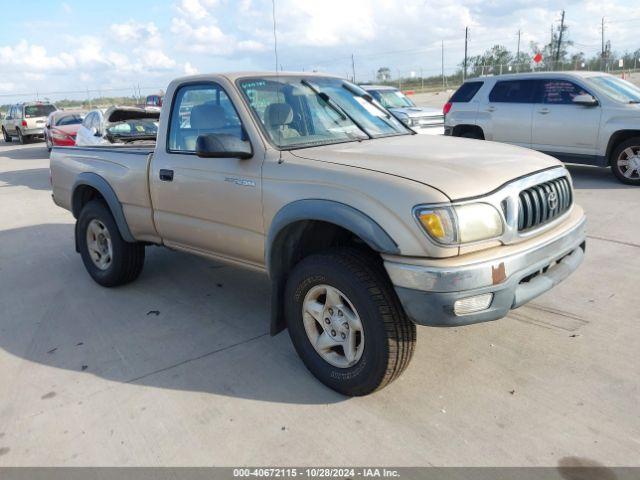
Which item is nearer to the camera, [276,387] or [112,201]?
[276,387]

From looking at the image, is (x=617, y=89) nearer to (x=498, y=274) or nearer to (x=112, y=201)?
(x=498, y=274)

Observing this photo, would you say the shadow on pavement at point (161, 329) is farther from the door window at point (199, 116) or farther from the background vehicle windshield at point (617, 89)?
the background vehicle windshield at point (617, 89)

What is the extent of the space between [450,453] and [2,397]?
2742 mm

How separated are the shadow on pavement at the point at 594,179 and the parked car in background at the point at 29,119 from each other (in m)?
21.4

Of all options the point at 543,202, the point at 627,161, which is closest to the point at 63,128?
the point at 627,161

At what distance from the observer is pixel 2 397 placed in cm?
338

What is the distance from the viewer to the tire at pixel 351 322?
113 inches

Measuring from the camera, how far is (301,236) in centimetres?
337

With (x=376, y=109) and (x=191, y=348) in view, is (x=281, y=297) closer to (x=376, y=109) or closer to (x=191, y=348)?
(x=191, y=348)

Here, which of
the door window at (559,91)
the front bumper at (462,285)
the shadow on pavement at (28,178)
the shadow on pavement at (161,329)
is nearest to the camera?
the front bumper at (462,285)

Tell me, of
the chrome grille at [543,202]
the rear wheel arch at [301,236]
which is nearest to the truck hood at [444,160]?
the chrome grille at [543,202]

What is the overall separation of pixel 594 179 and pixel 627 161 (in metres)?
0.72

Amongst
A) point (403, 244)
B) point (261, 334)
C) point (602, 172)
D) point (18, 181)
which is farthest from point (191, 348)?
point (18, 181)

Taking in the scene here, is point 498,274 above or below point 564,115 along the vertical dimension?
below
